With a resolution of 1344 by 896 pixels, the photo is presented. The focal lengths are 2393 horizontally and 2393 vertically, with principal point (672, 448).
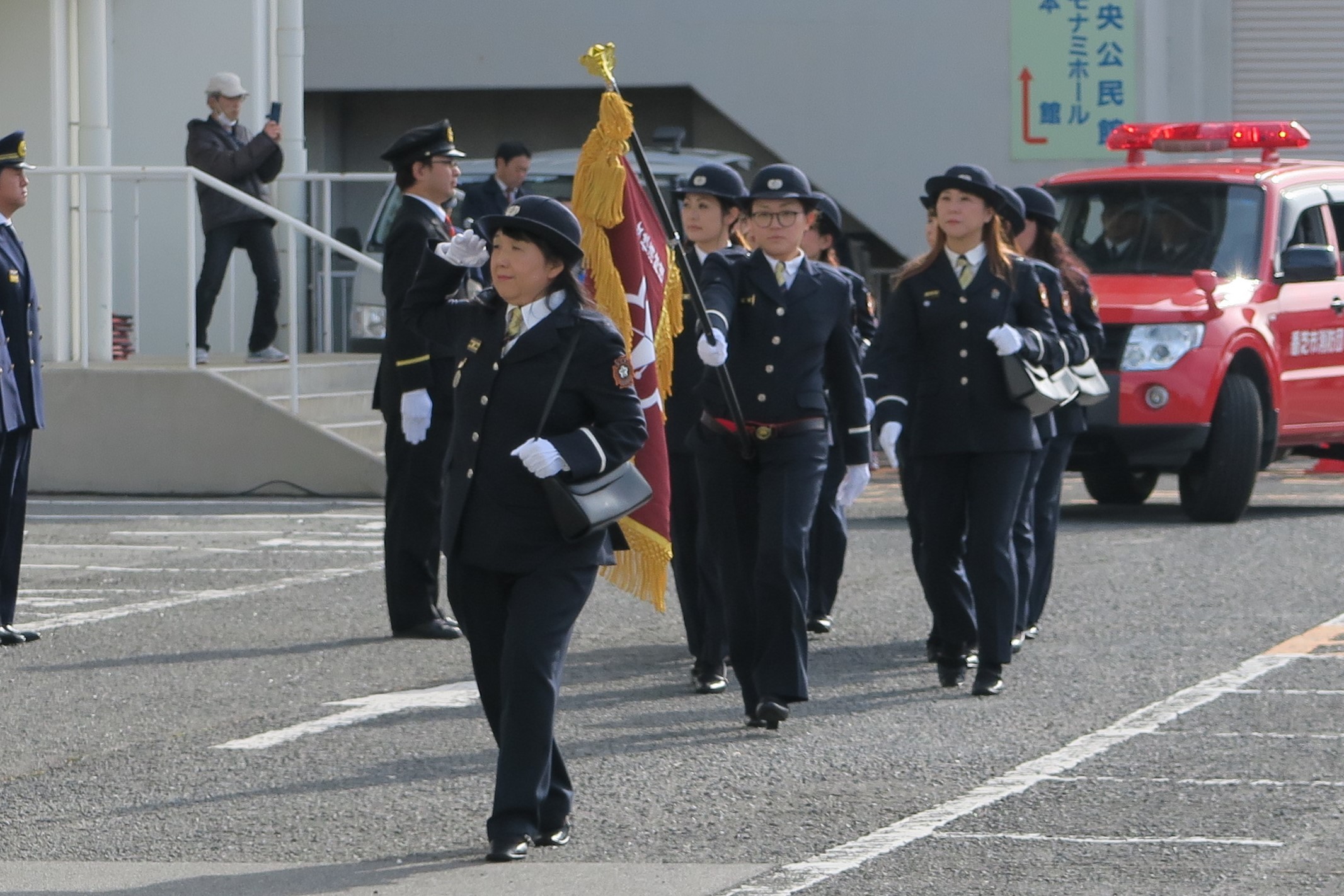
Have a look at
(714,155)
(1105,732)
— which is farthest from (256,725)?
(714,155)

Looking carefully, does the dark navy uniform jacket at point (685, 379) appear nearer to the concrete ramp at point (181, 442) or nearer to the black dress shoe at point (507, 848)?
the black dress shoe at point (507, 848)

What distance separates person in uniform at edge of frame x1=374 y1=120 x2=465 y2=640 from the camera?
31.1 feet

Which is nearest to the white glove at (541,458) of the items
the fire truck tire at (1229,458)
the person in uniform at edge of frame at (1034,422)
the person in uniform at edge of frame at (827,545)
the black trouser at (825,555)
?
the person in uniform at edge of frame at (1034,422)

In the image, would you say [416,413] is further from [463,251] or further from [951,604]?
[463,251]

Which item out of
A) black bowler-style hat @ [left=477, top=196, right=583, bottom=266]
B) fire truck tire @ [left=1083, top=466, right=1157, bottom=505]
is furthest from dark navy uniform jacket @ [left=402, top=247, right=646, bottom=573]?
fire truck tire @ [left=1083, top=466, right=1157, bottom=505]

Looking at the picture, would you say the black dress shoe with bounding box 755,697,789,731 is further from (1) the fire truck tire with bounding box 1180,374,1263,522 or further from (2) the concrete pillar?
(2) the concrete pillar

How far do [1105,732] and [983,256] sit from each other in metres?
1.93

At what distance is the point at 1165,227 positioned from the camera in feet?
48.6

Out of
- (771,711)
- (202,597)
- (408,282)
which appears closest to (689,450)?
(771,711)

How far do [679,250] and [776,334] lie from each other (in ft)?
1.39

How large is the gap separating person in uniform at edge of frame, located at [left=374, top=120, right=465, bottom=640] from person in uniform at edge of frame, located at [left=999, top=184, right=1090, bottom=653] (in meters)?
2.31

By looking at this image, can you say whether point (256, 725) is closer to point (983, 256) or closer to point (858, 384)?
point (858, 384)

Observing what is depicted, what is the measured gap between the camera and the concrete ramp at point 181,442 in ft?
50.2

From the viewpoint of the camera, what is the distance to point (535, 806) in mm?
5941
